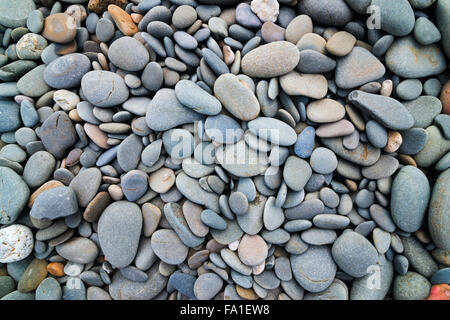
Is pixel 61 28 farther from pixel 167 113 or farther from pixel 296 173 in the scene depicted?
pixel 296 173

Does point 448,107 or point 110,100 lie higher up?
point 448,107

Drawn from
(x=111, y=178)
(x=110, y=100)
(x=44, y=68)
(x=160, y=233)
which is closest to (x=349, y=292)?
(x=160, y=233)

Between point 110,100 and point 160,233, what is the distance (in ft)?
1.48

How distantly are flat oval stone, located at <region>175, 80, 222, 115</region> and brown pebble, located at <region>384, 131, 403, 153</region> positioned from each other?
526 mm

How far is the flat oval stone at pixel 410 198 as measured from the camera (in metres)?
0.87

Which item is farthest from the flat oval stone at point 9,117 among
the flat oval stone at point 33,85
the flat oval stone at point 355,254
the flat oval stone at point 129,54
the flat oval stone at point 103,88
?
the flat oval stone at point 355,254

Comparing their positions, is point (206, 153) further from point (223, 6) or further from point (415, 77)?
point (415, 77)

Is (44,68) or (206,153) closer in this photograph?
(206,153)

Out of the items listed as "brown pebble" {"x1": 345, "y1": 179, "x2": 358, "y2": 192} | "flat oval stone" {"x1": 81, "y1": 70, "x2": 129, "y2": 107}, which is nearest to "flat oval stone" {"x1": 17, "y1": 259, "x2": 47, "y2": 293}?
"flat oval stone" {"x1": 81, "y1": 70, "x2": 129, "y2": 107}

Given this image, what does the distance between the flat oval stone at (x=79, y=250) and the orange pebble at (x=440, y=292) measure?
3.38ft

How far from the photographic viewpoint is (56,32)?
3.29 ft

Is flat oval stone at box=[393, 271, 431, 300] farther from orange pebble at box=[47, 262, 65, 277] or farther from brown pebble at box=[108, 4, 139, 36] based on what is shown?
brown pebble at box=[108, 4, 139, 36]

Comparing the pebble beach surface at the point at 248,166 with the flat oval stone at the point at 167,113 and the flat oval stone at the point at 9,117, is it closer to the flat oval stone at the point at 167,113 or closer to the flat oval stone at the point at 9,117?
the flat oval stone at the point at 167,113

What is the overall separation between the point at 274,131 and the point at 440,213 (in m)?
0.54
